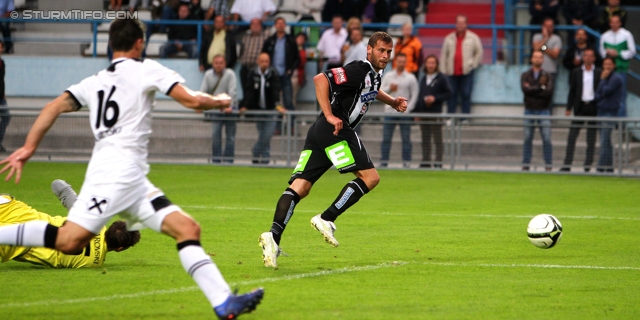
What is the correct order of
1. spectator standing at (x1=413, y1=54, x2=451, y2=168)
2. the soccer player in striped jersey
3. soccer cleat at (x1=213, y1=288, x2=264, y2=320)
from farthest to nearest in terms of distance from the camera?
spectator standing at (x1=413, y1=54, x2=451, y2=168) < the soccer player in striped jersey < soccer cleat at (x1=213, y1=288, x2=264, y2=320)

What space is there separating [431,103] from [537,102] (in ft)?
7.12

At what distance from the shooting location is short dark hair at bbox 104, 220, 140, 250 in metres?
7.67

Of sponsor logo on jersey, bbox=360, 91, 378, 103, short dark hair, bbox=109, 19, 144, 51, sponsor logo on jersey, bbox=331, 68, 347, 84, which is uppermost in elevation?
short dark hair, bbox=109, 19, 144, 51

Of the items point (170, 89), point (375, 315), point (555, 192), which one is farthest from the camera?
point (555, 192)

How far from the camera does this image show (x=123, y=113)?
5852mm

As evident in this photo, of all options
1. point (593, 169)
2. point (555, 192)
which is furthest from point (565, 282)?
point (593, 169)

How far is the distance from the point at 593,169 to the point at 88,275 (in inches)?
481

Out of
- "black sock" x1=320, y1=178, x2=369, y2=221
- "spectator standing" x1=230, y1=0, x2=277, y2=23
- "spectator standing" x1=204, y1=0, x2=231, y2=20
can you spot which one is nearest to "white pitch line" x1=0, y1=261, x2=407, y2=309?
"black sock" x1=320, y1=178, x2=369, y2=221

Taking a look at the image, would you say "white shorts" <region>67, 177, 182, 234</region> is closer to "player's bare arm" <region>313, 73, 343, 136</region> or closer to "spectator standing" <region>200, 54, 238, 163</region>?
"player's bare arm" <region>313, 73, 343, 136</region>

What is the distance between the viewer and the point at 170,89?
5773mm

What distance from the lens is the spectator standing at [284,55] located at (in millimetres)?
19750

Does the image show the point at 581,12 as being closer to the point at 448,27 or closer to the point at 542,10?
the point at 542,10

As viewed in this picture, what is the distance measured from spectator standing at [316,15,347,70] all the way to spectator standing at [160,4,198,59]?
3666 millimetres

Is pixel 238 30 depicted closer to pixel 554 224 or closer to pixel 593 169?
pixel 593 169
